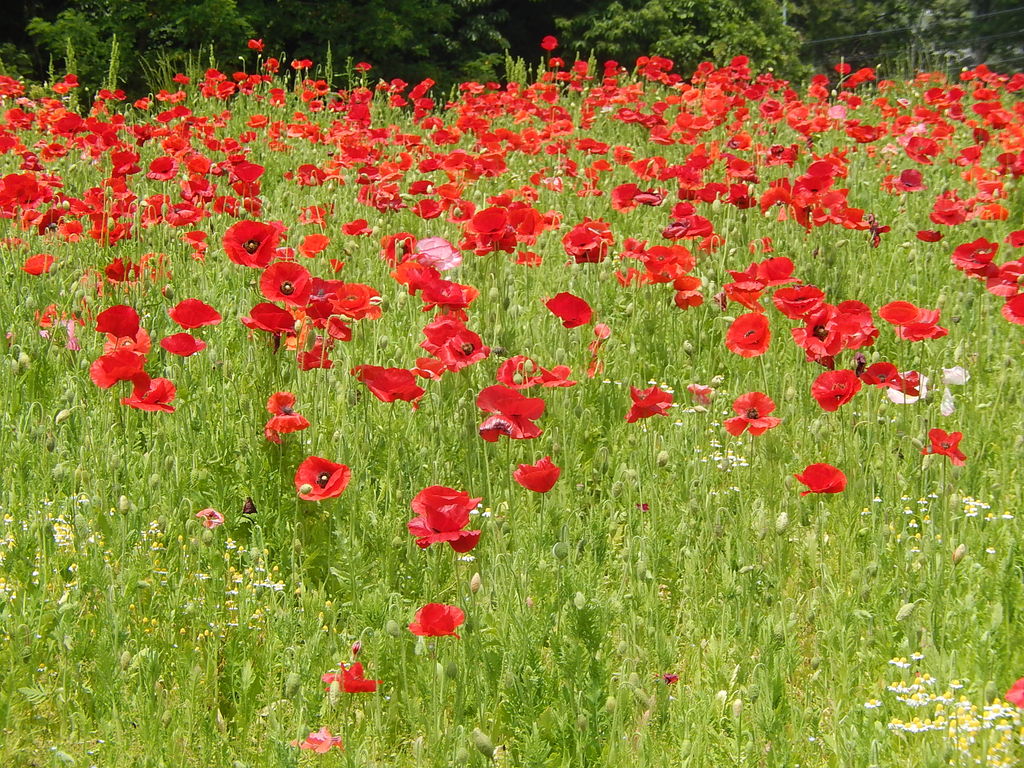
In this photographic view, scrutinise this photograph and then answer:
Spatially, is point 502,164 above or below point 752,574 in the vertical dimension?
above

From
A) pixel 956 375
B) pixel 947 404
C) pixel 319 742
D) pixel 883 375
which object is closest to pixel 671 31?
pixel 956 375

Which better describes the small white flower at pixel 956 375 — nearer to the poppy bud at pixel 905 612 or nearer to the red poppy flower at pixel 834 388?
the red poppy flower at pixel 834 388

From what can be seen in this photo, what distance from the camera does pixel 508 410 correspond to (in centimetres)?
217

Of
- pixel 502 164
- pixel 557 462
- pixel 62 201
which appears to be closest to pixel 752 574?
pixel 557 462

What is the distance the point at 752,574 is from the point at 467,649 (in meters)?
0.60

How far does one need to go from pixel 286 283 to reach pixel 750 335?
1155mm

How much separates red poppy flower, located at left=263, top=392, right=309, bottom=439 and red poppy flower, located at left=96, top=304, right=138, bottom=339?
1.27ft

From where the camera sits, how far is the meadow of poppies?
1.84m

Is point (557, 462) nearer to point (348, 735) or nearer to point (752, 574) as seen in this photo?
point (752, 574)

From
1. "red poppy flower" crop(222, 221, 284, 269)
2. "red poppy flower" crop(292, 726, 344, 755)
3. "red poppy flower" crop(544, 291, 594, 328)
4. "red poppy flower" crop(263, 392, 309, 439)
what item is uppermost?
"red poppy flower" crop(222, 221, 284, 269)

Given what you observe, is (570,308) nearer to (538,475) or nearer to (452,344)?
(452,344)

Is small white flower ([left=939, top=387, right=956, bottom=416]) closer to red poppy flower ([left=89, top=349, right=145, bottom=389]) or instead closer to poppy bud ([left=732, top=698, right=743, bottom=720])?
poppy bud ([left=732, top=698, right=743, bottom=720])

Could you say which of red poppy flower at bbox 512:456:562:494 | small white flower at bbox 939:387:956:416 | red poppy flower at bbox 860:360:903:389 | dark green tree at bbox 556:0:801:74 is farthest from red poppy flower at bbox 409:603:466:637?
dark green tree at bbox 556:0:801:74

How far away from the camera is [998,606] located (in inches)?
75.5
